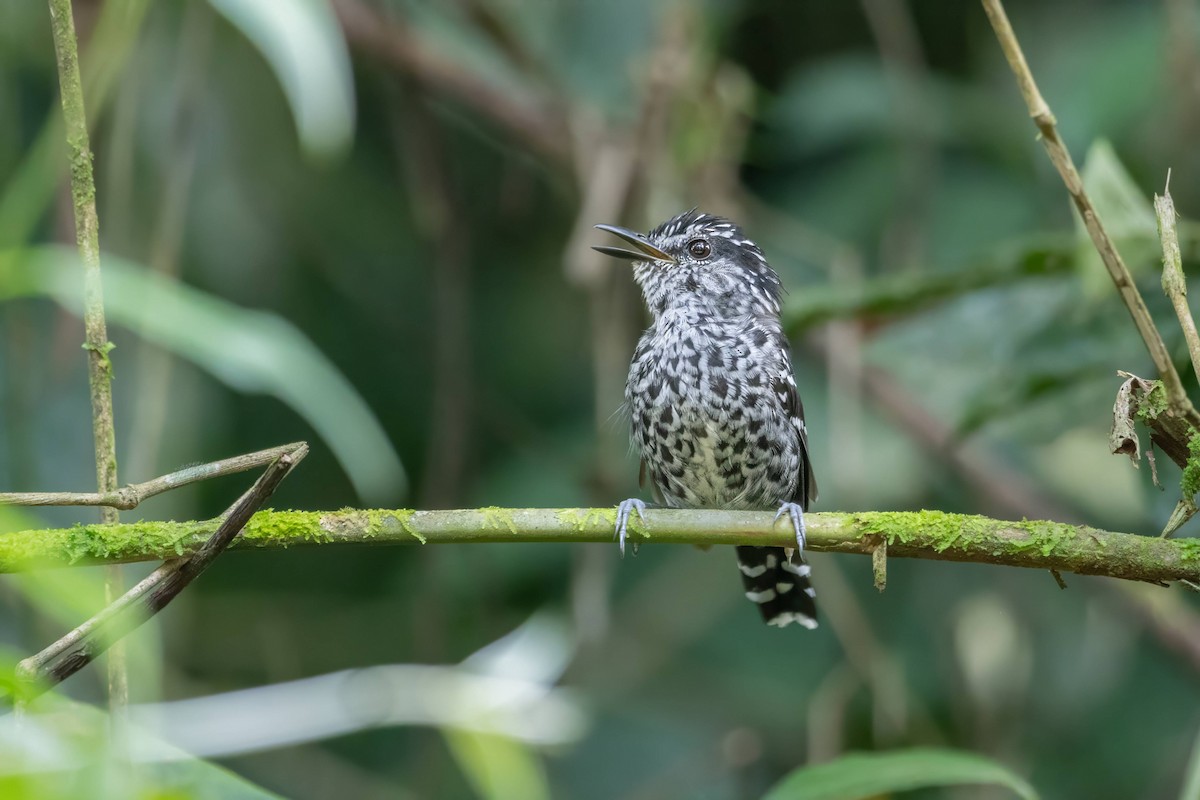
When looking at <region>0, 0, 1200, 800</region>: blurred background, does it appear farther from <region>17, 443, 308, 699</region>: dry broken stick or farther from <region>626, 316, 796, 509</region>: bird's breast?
<region>17, 443, 308, 699</region>: dry broken stick

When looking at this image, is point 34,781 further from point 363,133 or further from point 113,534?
point 363,133

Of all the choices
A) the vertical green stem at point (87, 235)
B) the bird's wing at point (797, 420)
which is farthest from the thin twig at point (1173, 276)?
the bird's wing at point (797, 420)

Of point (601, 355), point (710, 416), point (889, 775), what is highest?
point (601, 355)

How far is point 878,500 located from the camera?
180 inches

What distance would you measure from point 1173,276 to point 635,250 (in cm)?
219

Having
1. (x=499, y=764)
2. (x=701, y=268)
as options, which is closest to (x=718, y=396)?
(x=701, y=268)

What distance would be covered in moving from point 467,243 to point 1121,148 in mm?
2532

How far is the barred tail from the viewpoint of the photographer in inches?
148

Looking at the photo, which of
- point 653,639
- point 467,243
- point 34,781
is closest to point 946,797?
point 653,639

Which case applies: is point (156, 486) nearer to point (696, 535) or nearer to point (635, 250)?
point (696, 535)

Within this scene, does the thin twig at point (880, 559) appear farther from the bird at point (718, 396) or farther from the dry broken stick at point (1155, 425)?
the bird at point (718, 396)

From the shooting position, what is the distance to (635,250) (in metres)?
4.04

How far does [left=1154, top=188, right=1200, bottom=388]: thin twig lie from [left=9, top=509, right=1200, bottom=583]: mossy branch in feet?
1.05

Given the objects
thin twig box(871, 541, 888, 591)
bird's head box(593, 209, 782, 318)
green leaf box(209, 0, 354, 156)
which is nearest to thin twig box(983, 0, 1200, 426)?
thin twig box(871, 541, 888, 591)
